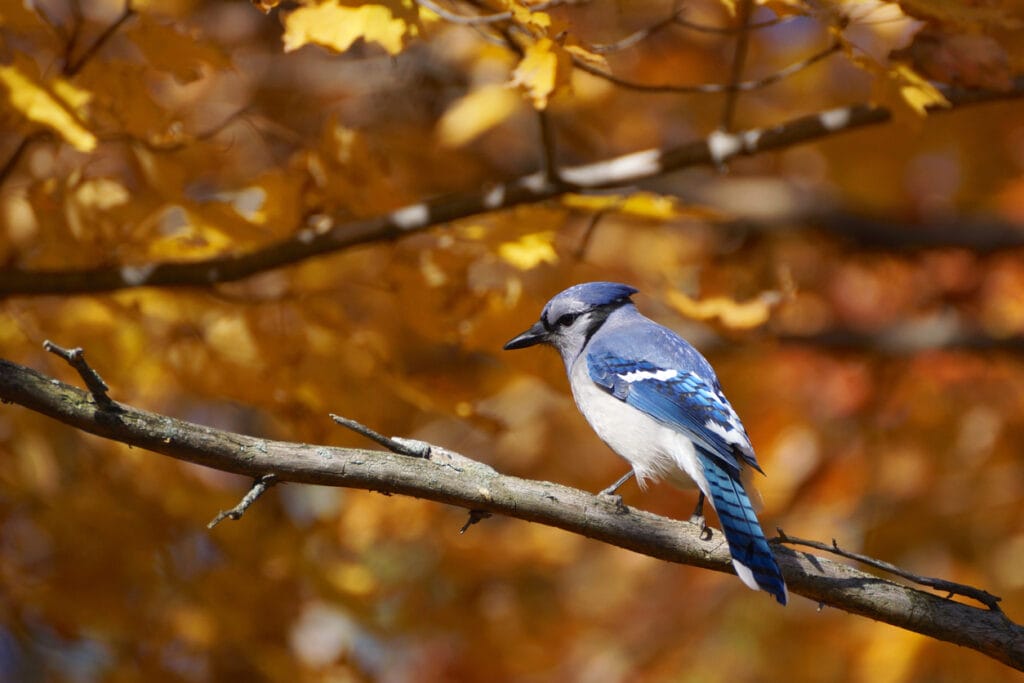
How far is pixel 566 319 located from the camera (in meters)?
2.41

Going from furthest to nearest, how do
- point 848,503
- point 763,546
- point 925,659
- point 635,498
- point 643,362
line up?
point 848,503 → point 635,498 → point 925,659 → point 643,362 → point 763,546

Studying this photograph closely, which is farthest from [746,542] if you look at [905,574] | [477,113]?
[477,113]

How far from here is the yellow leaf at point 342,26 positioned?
1.92m

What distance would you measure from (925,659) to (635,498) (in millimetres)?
1124

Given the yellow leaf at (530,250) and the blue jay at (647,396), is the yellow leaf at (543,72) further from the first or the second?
the blue jay at (647,396)

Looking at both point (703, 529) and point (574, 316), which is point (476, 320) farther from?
point (703, 529)

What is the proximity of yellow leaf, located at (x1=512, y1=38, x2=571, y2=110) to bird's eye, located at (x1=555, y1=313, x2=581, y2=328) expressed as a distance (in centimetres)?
58

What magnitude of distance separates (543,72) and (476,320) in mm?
667

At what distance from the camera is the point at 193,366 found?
258 cm

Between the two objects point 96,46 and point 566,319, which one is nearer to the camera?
point 96,46

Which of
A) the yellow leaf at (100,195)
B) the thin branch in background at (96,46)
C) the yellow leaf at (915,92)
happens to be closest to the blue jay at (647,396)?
the yellow leaf at (915,92)

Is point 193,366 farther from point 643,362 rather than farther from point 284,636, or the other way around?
→ point 643,362

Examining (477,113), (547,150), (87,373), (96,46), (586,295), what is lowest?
(477,113)

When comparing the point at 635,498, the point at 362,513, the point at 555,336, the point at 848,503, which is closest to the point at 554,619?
the point at 635,498
